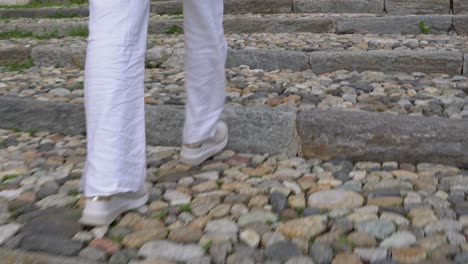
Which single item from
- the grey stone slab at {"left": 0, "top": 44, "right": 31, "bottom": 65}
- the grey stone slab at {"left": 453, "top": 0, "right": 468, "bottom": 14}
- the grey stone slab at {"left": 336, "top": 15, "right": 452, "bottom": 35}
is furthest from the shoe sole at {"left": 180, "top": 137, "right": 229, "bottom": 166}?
the grey stone slab at {"left": 453, "top": 0, "right": 468, "bottom": 14}

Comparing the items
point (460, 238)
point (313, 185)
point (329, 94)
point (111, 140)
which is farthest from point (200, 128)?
point (329, 94)

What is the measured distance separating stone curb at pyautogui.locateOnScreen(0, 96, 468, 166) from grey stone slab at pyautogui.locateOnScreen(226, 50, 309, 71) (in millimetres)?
1297

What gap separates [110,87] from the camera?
1.51 metres

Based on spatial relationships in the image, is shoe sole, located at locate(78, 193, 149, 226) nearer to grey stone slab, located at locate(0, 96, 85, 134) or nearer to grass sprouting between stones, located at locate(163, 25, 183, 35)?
grey stone slab, located at locate(0, 96, 85, 134)

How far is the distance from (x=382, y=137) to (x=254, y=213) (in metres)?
0.76

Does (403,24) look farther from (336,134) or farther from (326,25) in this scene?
(336,134)

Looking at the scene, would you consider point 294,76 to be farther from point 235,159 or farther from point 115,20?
point 115,20

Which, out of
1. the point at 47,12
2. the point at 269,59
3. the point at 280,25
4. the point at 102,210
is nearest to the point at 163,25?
the point at 280,25

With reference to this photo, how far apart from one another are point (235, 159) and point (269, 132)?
20 centimetres

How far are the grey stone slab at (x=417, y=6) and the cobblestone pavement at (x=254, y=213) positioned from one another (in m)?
3.85

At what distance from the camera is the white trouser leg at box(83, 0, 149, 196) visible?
4.91 feet

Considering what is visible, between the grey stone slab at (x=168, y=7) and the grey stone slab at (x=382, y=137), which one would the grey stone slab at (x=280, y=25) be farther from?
the grey stone slab at (x=382, y=137)

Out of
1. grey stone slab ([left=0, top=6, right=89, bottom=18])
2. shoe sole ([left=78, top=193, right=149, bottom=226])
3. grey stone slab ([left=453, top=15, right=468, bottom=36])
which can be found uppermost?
grey stone slab ([left=453, top=15, right=468, bottom=36])

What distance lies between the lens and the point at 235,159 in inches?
88.7
